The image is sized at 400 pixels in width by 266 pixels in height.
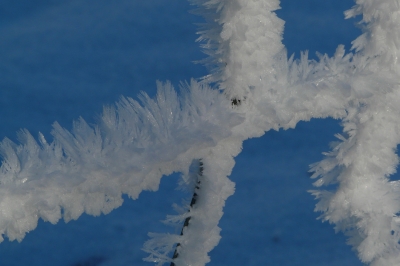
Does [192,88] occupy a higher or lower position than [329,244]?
higher

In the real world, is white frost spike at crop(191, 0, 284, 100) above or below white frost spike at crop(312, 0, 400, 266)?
above

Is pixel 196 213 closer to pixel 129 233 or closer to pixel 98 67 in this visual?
pixel 129 233

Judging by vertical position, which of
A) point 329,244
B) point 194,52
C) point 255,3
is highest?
point 194,52

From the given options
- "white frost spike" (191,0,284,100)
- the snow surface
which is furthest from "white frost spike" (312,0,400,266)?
the snow surface

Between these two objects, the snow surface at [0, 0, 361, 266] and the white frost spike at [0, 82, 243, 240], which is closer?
the white frost spike at [0, 82, 243, 240]

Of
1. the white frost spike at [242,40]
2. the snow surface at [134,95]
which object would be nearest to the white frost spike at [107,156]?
the white frost spike at [242,40]

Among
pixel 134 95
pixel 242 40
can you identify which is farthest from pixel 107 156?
pixel 134 95

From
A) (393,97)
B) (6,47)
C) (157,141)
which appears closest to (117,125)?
(157,141)

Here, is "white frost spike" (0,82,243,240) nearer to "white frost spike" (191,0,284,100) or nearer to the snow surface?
"white frost spike" (191,0,284,100)

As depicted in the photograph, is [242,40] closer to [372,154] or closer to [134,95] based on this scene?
[372,154]
